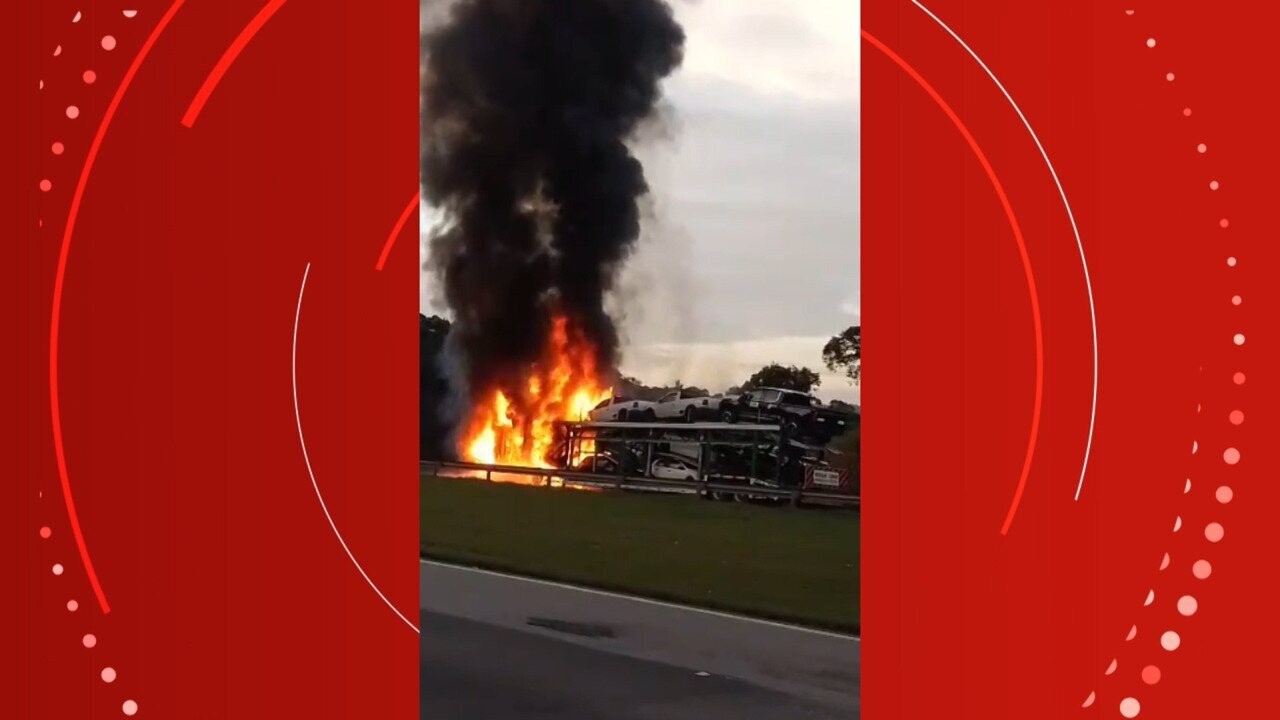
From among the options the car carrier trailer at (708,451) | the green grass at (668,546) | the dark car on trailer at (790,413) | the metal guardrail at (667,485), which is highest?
the dark car on trailer at (790,413)

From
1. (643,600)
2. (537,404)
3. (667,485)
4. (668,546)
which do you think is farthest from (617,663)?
(537,404)

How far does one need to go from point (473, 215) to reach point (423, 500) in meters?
12.5

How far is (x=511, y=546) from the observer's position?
50.4 ft

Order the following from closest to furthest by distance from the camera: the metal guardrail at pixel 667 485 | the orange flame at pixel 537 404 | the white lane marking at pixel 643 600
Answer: the white lane marking at pixel 643 600 → the metal guardrail at pixel 667 485 → the orange flame at pixel 537 404

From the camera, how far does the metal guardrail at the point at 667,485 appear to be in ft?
64.3

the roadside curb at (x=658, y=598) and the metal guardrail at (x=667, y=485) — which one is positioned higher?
the metal guardrail at (x=667, y=485)

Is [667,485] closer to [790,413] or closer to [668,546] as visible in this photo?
[790,413]

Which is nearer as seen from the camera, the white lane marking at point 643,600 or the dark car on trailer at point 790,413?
the white lane marking at point 643,600

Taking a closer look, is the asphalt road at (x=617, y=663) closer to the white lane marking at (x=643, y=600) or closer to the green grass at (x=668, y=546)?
the white lane marking at (x=643, y=600)

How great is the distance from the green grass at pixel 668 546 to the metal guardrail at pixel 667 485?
342mm

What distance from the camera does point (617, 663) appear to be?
848 centimetres

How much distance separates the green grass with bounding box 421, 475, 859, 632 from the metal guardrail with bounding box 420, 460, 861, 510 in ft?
1.12

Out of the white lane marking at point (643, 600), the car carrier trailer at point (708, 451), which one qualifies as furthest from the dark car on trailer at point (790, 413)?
the white lane marking at point (643, 600)
